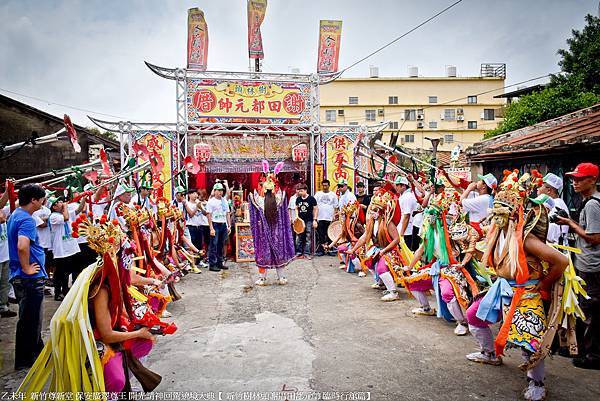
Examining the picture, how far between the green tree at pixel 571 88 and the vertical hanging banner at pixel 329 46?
29.0 feet

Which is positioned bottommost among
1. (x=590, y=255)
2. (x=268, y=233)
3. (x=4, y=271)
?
(x=4, y=271)

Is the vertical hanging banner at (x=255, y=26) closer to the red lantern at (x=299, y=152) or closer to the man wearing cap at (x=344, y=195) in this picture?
the red lantern at (x=299, y=152)

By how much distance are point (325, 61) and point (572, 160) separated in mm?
7871

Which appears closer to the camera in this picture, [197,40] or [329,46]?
[197,40]

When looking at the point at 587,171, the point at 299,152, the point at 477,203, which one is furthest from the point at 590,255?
the point at 299,152

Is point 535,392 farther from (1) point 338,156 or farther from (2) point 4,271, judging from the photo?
(1) point 338,156

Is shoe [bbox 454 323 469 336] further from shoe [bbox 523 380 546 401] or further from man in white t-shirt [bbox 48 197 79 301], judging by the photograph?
man in white t-shirt [bbox 48 197 79 301]

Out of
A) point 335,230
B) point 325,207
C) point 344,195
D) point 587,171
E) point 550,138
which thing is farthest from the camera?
point 325,207

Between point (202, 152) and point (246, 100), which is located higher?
point (246, 100)

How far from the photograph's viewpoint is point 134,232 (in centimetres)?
465

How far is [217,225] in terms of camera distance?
8688 mm

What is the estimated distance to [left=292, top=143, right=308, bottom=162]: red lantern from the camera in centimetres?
1122

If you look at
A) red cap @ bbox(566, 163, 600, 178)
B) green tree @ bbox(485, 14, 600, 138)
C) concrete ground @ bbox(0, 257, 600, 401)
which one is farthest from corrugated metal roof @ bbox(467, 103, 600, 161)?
green tree @ bbox(485, 14, 600, 138)

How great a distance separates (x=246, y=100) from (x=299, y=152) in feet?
6.60
